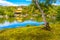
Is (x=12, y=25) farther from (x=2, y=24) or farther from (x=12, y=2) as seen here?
(x=12, y=2)

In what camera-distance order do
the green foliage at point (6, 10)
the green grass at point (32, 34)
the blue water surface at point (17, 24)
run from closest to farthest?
the green grass at point (32, 34) → the blue water surface at point (17, 24) → the green foliage at point (6, 10)

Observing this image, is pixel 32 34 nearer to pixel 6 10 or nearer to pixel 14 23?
pixel 14 23

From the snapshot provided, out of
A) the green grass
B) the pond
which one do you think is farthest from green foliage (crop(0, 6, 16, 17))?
the green grass

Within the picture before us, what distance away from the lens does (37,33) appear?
13.9 feet

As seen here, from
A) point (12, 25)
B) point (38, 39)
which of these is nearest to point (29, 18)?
point (12, 25)

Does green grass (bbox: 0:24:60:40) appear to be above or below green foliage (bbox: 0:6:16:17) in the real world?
below

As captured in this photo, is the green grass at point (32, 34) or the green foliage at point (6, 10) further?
the green foliage at point (6, 10)

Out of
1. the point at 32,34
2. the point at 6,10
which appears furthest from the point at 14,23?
Result: the point at 32,34

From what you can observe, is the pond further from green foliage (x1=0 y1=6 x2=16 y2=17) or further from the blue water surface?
green foliage (x1=0 y1=6 x2=16 y2=17)

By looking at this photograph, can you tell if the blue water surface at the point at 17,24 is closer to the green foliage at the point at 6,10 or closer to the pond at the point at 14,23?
the pond at the point at 14,23

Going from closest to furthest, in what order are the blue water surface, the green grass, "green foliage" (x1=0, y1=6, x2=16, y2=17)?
the green grass, the blue water surface, "green foliage" (x1=0, y1=6, x2=16, y2=17)

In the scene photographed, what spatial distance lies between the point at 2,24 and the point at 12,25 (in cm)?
33

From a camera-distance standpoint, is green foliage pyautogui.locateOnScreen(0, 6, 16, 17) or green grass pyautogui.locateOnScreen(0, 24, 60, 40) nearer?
green grass pyautogui.locateOnScreen(0, 24, 60, 40)

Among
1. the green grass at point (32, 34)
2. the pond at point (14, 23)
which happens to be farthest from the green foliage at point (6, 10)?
the green grass at point (32, 34)
